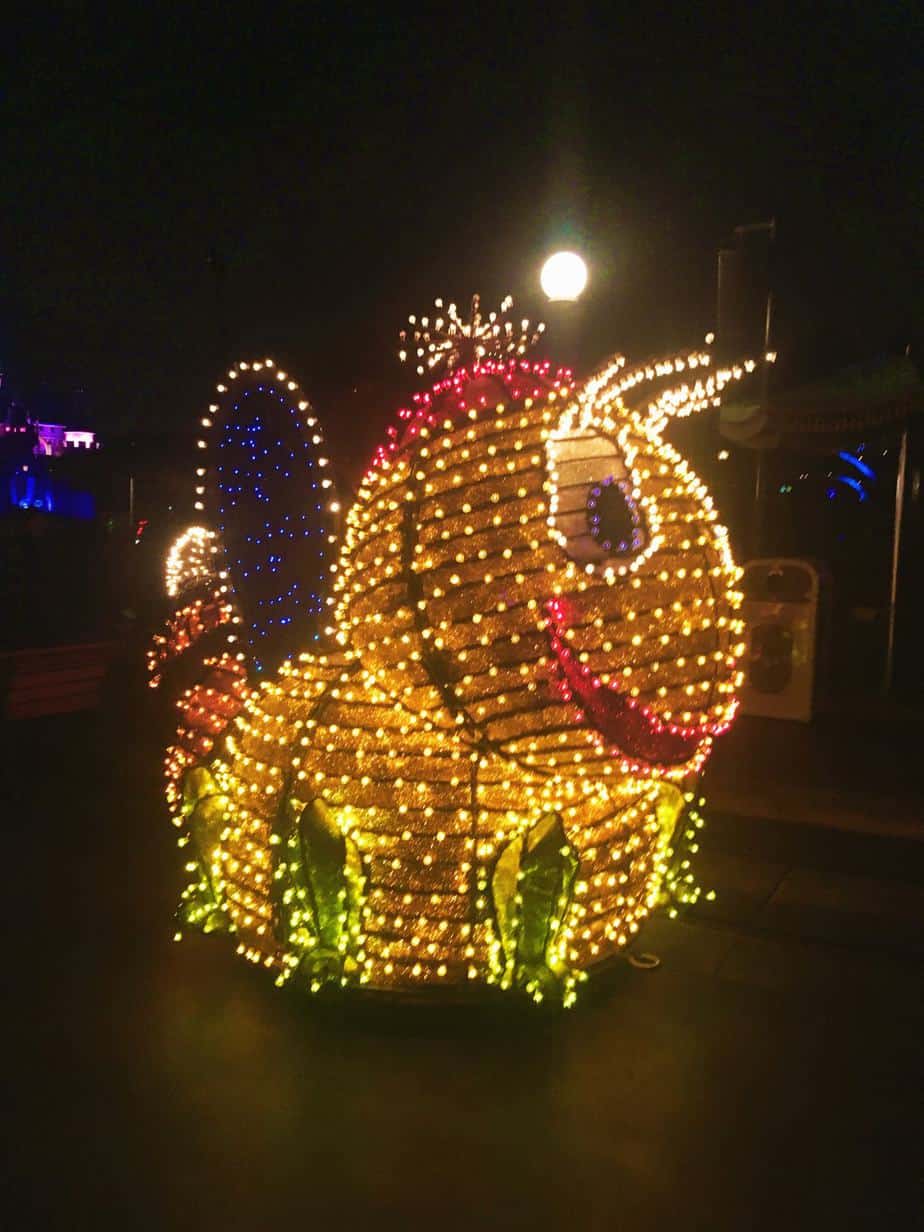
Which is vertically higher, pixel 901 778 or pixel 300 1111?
pixel 901 778

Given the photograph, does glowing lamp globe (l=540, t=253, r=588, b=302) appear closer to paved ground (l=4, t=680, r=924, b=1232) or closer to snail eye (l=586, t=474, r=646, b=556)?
snail eye (l=586, t=474, r=646, b=556)

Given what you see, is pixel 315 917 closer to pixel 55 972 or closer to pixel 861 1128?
pixel 55 972

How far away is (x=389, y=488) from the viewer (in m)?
3.63

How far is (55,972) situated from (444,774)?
7.63 ft

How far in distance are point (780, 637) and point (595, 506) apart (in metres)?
5.57

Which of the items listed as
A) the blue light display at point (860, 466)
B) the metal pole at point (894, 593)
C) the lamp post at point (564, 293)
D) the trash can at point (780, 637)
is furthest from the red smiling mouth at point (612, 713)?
the blue light display at point (860, 466)

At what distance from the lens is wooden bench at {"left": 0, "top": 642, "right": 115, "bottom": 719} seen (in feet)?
32.3

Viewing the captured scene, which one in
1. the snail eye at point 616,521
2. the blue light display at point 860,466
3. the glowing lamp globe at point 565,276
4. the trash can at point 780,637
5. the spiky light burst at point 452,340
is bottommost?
the trash can at point 780,637

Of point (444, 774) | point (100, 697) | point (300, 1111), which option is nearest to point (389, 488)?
point (444, 774)

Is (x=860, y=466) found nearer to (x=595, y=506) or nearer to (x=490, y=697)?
(x=595, y=506)

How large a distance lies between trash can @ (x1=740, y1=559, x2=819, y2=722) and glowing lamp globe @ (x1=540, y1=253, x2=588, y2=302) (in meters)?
4.66

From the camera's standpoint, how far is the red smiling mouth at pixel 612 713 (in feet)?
10.5

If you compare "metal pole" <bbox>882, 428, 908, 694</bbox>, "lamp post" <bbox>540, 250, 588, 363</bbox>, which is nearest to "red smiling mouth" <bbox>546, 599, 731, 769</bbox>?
"lamp post" <bbox>540, 250, 588, 363</bbox>

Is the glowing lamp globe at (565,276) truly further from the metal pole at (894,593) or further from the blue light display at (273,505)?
the metal pole at (894,593)
